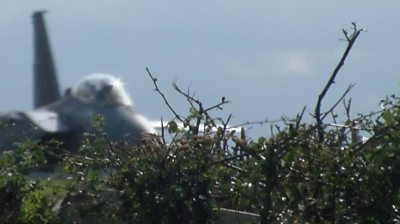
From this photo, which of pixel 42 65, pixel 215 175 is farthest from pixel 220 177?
pixel 42 65

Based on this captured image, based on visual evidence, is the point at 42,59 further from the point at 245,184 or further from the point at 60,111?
the point at 245,184

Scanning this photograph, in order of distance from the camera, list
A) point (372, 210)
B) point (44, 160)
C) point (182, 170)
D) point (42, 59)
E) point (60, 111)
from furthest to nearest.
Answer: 1. point (42, 59)
2. point (60, 111)
3. point (44, 160)
4. point (182, 170)
5. point (372, 210)

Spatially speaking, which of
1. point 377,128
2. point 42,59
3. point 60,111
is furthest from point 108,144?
point 42,59

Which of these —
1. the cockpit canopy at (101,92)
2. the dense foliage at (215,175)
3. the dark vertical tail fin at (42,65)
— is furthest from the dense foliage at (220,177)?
the dark vertical tail fin at (42,65)

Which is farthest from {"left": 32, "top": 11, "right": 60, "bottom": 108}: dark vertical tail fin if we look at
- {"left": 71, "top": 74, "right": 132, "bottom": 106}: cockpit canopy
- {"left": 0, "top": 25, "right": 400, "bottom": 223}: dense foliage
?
{"left": 0, "top": 25, "right": 400, "bottom": 223}: dense foliage

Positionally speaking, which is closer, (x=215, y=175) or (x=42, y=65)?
(x=215, y=175)

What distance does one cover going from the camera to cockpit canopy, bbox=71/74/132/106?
2817cm

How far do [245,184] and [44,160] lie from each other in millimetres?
1273

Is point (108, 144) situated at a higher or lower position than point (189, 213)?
higher

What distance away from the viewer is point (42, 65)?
38.0 meters

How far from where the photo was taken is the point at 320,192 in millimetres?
4980

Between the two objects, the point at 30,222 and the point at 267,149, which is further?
the point at 30,222

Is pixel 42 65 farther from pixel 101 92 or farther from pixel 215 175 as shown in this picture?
pixel 215 175

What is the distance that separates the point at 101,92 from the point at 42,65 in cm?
986
